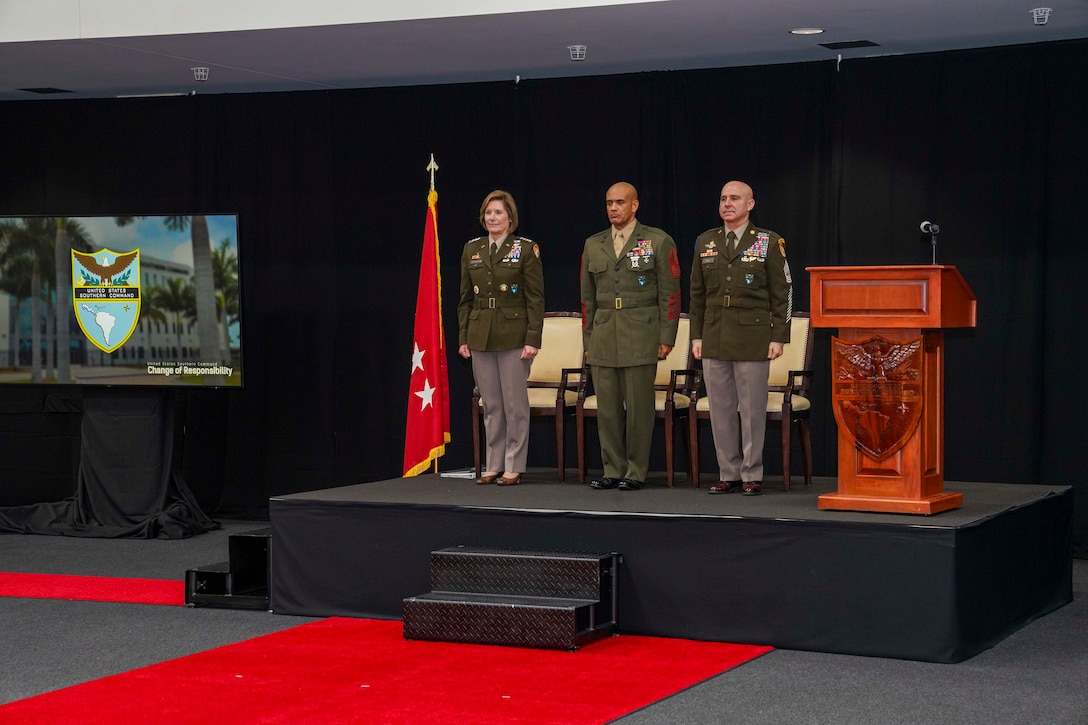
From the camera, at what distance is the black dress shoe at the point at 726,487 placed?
592cm

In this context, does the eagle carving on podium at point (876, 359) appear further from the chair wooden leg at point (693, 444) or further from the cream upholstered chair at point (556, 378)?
the cream upholstered chair at point (556, 378)

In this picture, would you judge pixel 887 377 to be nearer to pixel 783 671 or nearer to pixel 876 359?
pixel 876 359

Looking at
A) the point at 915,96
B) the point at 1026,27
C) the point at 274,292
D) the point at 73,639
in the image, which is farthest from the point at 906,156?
the point at 73,639

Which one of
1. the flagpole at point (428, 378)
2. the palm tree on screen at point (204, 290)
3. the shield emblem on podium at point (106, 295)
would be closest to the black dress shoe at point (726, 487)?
the flagpole at point (428, 378)

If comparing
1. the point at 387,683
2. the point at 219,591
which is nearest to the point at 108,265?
the point at 219,591

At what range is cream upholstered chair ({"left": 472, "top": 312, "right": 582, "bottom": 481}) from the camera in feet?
21.4

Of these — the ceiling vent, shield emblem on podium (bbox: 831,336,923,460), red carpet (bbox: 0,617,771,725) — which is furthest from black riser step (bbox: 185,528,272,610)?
the ceiling vent

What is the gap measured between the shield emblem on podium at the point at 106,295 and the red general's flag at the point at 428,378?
1.76 m

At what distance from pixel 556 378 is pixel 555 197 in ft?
5.62

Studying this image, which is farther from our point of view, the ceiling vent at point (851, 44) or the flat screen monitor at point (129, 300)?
the flat screen monitor at point (129, 300)

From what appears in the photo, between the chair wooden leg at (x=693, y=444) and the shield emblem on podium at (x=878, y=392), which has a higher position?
the shield emblem on podium at (x=878, y=392)

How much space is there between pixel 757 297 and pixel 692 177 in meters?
2.23

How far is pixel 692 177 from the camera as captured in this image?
7.88 meters

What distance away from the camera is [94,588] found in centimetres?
646
